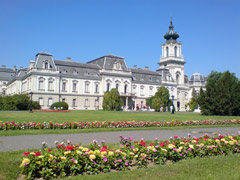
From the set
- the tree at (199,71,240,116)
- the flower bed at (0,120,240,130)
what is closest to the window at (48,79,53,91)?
the tree at (199,71,240,116)

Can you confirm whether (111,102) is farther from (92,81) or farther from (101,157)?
(101,157)

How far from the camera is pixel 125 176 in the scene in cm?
529

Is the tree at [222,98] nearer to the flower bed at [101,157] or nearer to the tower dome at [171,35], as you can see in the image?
the flower bed at [101,157]

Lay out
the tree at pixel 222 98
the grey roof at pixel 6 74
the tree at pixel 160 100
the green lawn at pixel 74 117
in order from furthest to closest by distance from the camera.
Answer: the grey roof at pixel 6 74 → the tree at pixel 160 100 → the tree at pixel 222 98 → the green lawn at pixel 74 117

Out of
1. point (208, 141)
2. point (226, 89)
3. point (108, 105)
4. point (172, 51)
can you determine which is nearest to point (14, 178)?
point (208, 141)

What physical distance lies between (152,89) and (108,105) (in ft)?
79.0

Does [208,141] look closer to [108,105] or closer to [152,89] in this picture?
[108,105]

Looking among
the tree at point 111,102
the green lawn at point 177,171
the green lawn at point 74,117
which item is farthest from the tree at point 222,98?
the green lawn at point 177,171

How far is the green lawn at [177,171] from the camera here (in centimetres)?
525

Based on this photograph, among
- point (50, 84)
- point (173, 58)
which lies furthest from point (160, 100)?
point (173, 58)

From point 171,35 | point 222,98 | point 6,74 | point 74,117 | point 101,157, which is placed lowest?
point 101,157

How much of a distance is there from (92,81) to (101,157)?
52.1 meters

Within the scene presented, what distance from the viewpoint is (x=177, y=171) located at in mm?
5668

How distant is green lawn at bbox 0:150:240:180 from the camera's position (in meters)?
5.25
